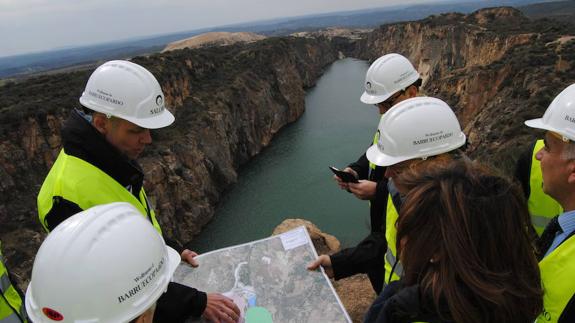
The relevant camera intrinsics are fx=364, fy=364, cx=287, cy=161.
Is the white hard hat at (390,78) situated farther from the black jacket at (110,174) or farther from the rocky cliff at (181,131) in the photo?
the rocky cliff at (181,131)

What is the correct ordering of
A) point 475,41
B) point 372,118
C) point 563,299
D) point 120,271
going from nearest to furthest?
point 120,271 < point 563,299 < point 475,41 < point 372,118

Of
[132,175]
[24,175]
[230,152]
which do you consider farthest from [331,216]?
[132,175]

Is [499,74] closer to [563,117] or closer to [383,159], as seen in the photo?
[563,117]

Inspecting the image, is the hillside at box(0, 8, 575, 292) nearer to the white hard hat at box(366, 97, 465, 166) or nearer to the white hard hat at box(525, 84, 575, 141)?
the white hard hat at box(525, 84, 575, 141)

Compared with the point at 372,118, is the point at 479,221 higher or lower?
higher

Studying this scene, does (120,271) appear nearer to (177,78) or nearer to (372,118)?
(177,78)

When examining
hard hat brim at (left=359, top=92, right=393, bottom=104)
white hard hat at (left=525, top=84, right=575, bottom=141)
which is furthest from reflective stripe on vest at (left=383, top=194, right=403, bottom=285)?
hard hat brim at (left=359, top=92, right=393, bottom=104)

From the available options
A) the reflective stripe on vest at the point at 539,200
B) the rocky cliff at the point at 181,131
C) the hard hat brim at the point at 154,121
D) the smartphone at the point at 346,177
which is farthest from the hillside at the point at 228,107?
the hard hat brim at the point at 154,121
